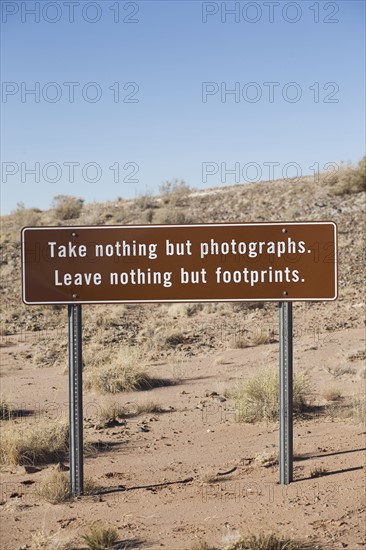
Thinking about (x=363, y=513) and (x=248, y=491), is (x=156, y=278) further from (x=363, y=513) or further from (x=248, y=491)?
(x=363, y=513)

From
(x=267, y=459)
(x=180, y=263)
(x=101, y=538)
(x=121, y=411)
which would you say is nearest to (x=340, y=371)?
(x=121, y=411)

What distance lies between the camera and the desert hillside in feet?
20.8

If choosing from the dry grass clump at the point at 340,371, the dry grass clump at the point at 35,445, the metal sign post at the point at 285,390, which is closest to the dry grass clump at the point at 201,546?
the metal sign post at the point at 285,390

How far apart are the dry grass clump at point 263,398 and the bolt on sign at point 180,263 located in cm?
358

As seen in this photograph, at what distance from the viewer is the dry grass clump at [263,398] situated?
10.4m

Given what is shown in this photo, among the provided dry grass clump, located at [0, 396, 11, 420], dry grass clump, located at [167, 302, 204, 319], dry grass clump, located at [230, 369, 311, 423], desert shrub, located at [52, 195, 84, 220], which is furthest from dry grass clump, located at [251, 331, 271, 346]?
desert shrub, located at [52, 195, 84, 220]

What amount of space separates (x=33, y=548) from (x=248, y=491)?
224cm

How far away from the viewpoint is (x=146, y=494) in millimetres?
7371

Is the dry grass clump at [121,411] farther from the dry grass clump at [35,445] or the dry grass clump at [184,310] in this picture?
the dry grass clump at [184,310]

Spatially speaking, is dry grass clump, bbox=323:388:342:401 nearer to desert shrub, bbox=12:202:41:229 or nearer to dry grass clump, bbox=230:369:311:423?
dry grass clump, bbox=230:369:311:423

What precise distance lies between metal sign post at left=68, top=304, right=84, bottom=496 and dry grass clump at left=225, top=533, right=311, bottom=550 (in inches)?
85.6

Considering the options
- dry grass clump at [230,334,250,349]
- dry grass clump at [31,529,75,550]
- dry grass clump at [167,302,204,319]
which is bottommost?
dry grass clump at [31,529,75,550]

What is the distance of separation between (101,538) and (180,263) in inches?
109

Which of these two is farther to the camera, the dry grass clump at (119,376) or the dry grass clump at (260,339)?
the dry grass clump at (260,339)
